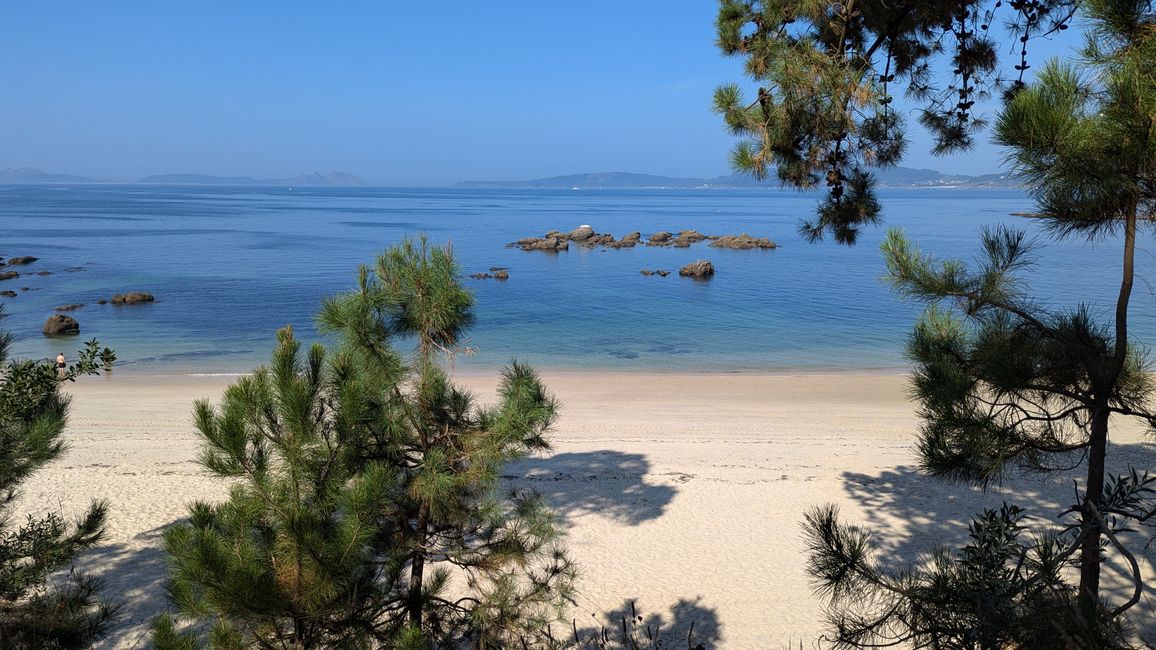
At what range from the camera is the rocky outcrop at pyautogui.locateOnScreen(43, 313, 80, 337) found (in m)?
25.5

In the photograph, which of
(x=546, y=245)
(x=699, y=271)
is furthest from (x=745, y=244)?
(x=699, y=271)

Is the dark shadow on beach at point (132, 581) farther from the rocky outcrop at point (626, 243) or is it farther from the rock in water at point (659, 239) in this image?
the rock in water at point (659, 239)


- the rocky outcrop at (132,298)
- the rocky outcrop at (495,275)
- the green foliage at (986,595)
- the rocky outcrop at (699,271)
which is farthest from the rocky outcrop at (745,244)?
the green foliage at (986,595)

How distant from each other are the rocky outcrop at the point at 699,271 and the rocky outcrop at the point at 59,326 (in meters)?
28.6

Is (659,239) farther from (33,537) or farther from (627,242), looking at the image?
(33,537)

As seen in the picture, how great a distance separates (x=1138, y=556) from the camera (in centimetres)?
834

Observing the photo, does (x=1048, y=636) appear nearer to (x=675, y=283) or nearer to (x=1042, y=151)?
(x=1042, y=151)

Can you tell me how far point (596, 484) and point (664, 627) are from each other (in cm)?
411

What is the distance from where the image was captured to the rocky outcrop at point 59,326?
25547 mm

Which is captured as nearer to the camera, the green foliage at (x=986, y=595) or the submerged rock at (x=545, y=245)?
the green foliage at (x=986, y=595)

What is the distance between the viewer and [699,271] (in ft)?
141

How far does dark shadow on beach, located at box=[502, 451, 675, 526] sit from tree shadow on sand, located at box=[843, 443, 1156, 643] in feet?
9.19

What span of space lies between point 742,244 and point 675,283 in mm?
19367

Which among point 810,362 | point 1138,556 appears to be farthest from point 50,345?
point 1138,556
